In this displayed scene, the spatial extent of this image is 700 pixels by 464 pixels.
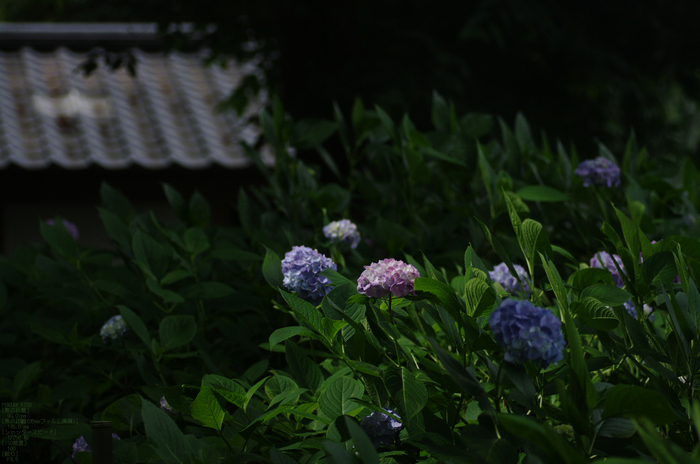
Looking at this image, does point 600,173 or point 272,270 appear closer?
point 272,270

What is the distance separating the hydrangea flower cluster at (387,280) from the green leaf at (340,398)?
0.12m

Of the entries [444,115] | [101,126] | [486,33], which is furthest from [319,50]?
[101,126]

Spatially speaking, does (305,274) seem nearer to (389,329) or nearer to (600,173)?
(389,329)

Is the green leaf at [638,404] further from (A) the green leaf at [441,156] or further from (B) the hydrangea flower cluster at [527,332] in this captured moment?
(A) the green leaf at [441,156]

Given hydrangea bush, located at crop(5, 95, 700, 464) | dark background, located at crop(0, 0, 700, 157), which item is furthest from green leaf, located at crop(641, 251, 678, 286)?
dark background, located at crop(0, 0, 700, 157)

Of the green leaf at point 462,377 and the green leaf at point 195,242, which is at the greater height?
the green leaf at point 462,377

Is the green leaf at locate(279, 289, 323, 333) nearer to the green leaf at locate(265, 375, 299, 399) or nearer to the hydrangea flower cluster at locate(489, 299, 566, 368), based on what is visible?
the green leaf at locate(265, 375, 299, 399)

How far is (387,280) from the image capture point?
755 millimetres

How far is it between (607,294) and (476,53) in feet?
10.9

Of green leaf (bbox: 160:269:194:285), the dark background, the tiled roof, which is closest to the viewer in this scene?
green leaf (bbox: 160:269:194:285)

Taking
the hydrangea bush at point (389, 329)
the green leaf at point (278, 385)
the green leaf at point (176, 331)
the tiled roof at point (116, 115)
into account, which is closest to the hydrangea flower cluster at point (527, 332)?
the hydrangea bush at point (389, 329)

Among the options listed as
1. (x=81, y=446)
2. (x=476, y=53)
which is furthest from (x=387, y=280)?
(x=476, y=53)

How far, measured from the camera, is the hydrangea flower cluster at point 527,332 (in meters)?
0.58

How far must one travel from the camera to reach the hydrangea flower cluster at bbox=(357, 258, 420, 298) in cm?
76
